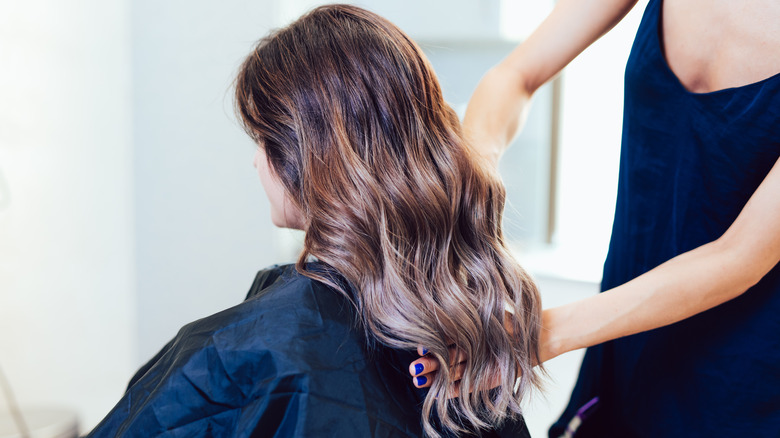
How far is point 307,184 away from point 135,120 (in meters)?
1.74

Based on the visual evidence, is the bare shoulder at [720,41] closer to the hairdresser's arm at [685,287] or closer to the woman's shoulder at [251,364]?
the hairdresser's arm at [685,287]

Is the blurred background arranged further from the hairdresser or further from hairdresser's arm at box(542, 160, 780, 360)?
hairdresser's arm at box(542, 160, 780, 360)

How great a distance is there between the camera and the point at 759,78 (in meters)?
0.84

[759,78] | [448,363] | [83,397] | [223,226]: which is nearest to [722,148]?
[759,78]

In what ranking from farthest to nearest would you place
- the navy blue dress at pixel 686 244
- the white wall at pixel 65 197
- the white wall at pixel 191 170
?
the white wall at pixel 191 170, the white wall at pixel 65 197, the navy blue dress at pixel 686 244

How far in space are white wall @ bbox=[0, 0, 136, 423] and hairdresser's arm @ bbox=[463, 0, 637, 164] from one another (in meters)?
1.63

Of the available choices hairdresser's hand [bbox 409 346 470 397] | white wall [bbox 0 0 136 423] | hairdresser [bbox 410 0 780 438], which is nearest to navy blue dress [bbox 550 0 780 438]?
hairdresser [bbox 410 0 780 438]

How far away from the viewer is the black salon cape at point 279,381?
767mm

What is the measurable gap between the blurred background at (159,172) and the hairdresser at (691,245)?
1.22 metres

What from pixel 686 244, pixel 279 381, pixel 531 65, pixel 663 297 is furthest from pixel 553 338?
pixel 531 65

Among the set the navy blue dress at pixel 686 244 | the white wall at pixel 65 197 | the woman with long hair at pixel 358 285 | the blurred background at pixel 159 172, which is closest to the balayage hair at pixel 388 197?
the woman with long hair at pixel 358 285

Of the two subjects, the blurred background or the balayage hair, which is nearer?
the balayage hair

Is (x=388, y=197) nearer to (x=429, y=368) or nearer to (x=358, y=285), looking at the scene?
(x=358, y=285)

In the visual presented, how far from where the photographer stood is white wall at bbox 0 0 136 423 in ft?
6.81
